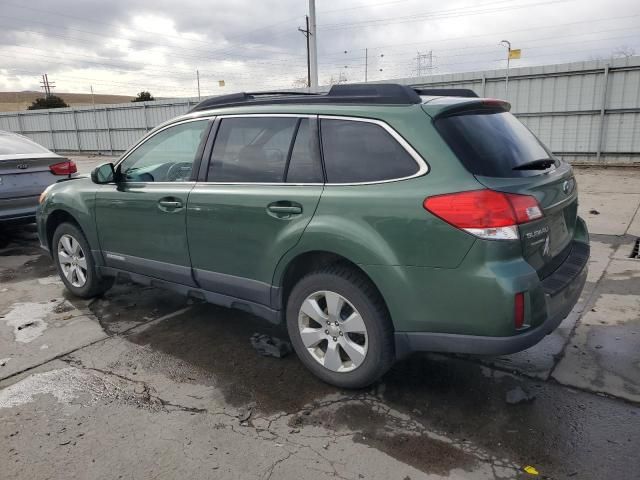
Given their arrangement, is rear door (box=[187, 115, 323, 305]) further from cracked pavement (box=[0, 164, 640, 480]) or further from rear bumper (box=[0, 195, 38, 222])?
rear bumper (box=[0, 195, 38, 222])

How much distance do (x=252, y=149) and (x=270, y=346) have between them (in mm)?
1448

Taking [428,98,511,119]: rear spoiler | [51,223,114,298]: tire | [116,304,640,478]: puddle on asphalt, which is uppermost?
[428,98,511,119]: rear spoiler

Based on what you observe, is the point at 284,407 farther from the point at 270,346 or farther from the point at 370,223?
the point at 370,223

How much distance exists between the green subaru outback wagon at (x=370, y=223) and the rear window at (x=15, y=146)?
168 inches

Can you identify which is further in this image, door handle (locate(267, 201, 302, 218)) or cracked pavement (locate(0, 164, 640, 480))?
door handle (locate(267, 201, 302, 218))

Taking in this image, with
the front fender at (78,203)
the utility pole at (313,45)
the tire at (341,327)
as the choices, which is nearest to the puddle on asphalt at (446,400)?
the tire at (341,327)

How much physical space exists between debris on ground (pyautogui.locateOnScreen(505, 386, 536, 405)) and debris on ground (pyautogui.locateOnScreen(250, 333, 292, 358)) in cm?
153

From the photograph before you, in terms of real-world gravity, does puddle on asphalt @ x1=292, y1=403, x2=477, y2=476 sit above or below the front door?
below

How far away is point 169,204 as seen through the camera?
3799mm

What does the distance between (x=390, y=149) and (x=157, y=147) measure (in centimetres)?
229

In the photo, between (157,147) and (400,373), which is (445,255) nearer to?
(400,373)

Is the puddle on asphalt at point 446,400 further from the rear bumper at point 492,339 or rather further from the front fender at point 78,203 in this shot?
the front fender at point 78,203

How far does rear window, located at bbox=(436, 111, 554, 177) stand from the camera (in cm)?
264

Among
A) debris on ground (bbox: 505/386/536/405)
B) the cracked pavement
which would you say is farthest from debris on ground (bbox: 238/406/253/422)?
debris on ground (bbox: 505/386/536/405)
